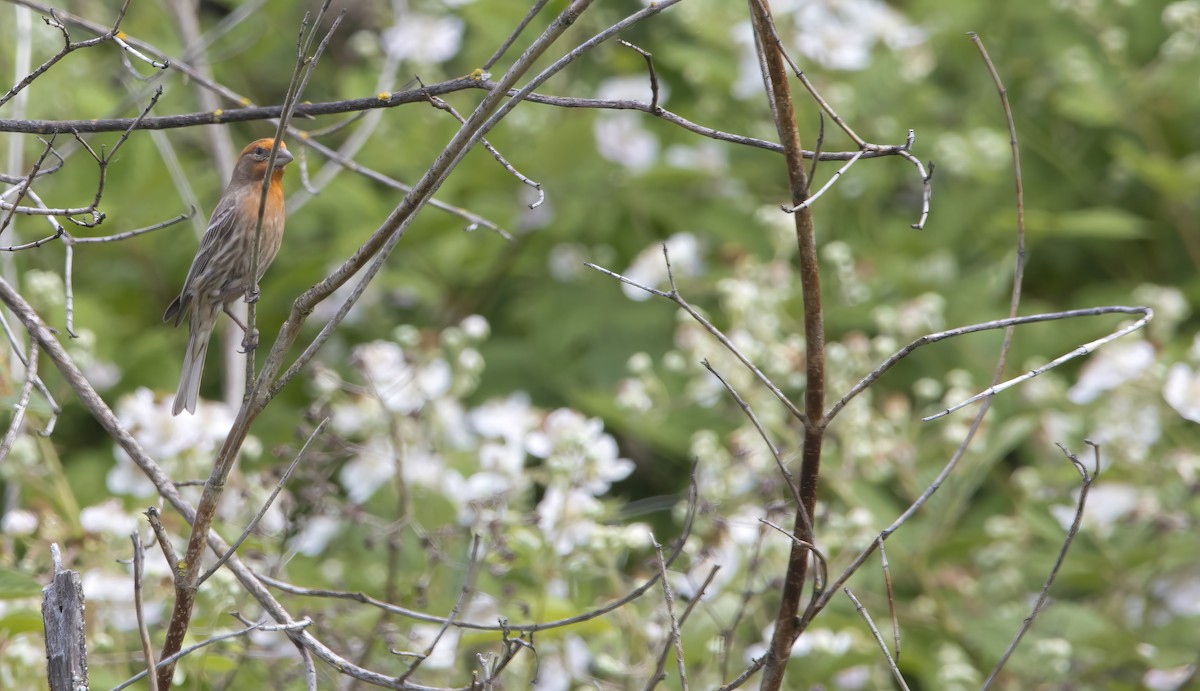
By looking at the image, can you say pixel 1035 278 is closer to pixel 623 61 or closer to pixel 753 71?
pixel 753 71

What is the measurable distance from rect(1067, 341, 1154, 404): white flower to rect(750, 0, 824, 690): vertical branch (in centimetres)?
218

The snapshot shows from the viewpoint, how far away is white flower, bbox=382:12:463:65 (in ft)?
18.1

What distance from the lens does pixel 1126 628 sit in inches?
154

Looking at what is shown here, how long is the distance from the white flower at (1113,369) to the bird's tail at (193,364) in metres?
2.70

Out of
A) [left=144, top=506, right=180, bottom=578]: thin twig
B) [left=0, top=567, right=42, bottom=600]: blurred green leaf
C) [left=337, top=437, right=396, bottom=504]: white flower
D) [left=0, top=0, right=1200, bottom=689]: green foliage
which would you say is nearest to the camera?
[left=144, top=506, right=180, bottom=578]: thin twig

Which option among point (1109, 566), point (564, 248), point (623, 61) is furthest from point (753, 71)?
point (1109, 566)

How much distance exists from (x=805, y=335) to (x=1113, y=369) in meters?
2.27

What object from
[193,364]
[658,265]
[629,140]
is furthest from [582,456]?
[629,140]

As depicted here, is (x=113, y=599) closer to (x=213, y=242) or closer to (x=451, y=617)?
(x=213, y=242)

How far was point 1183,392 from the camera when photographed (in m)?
3.92

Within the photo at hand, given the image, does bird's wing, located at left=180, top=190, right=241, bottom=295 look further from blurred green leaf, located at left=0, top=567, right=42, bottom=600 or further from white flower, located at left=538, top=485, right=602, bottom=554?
white flower, located at left=538, top=485, right=602, bottom=554

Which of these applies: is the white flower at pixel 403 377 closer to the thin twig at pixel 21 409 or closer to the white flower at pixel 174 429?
the white flower at pixel 174 429

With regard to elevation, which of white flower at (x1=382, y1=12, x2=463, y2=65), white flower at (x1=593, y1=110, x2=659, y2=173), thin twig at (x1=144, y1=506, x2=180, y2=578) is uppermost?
white flower at (x1=382, y1=12, x2=463, y2=65)

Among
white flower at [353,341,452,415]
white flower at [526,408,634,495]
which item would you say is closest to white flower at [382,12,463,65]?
white flower at [353,341,452,415]
